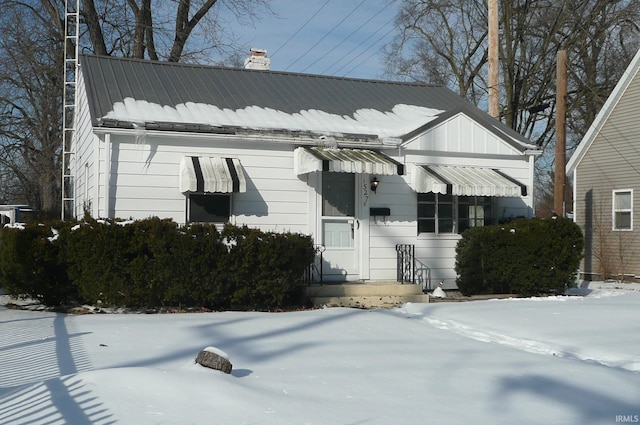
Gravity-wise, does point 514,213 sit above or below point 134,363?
above

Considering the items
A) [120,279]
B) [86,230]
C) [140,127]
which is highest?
[140,127]

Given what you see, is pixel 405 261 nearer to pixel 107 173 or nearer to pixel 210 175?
pixel 210 175

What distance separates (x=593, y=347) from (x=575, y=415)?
2.98 meters

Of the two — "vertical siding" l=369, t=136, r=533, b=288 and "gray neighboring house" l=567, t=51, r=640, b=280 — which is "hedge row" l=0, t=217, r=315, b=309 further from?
"gray neighboring house" l=567, t=51, r=640, b=280

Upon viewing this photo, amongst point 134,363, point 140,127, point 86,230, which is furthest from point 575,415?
point 140,127

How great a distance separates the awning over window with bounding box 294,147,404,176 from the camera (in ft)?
40.2

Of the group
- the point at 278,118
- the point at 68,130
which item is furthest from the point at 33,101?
the point at 278,118

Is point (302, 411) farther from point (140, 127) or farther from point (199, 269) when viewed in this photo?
point (140, 127)

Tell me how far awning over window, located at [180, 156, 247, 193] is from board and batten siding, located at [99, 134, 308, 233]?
0.87ft

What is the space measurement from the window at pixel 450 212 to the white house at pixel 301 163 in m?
0.02

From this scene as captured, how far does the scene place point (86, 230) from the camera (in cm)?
1077

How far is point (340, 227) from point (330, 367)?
20.9 ft

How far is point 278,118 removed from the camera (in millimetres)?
13766

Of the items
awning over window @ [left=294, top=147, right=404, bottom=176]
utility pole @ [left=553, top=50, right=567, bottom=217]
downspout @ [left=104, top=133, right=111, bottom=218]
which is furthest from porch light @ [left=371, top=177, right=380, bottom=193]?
utility pole @ [left=553, top=50, right=567, bottom=217]
